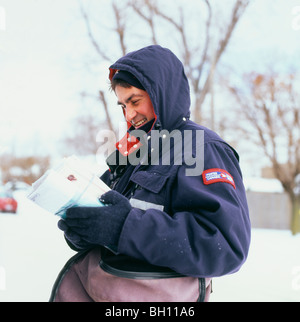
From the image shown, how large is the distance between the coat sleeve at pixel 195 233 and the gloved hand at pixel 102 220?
0.09 ft

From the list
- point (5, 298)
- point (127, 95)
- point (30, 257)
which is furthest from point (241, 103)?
point (127, 95)

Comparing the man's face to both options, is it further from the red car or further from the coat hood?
the red car

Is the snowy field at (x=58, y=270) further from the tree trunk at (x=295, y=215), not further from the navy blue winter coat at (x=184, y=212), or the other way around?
the tree trunk at (x=295, y=215)

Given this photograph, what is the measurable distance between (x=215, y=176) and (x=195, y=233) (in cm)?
21

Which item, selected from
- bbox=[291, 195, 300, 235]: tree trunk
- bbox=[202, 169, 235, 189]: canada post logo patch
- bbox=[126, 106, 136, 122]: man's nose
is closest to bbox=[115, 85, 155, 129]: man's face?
bbox=[126, 106, 136, 122]: man's nose

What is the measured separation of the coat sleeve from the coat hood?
0.38m

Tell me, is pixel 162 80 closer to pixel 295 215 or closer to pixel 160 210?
pixel 160 210

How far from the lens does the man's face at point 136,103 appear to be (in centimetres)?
151

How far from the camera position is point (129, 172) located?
1.50 metres

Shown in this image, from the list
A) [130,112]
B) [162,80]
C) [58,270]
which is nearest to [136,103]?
[130,112]

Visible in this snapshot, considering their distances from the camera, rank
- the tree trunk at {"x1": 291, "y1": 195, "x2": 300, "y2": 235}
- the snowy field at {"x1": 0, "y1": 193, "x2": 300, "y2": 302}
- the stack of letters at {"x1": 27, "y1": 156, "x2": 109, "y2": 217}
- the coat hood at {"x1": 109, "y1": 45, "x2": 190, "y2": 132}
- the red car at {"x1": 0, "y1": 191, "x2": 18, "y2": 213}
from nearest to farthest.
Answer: the stack of letters at {"x1": 27, "y1": 156, "x2": 109, "y2": 217}, the coat hood at {"x1": 109, "y1": 45, "x2": 190, "y2": 132}, the snowy field at {"x1": 0, "y1": 193, "x2": 300, "y2": 302}, the tree trunk at {"x1": 291, "y1": 195, "x2": 300, "y2": 235}, the red car at {"x1": 0, "y1": 191, "x2": 18, "y2": 213}

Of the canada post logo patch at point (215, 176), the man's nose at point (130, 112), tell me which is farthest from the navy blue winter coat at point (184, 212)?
the man's nose at point (130, 112)

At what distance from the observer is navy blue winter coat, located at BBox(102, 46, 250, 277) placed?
1.11 m
